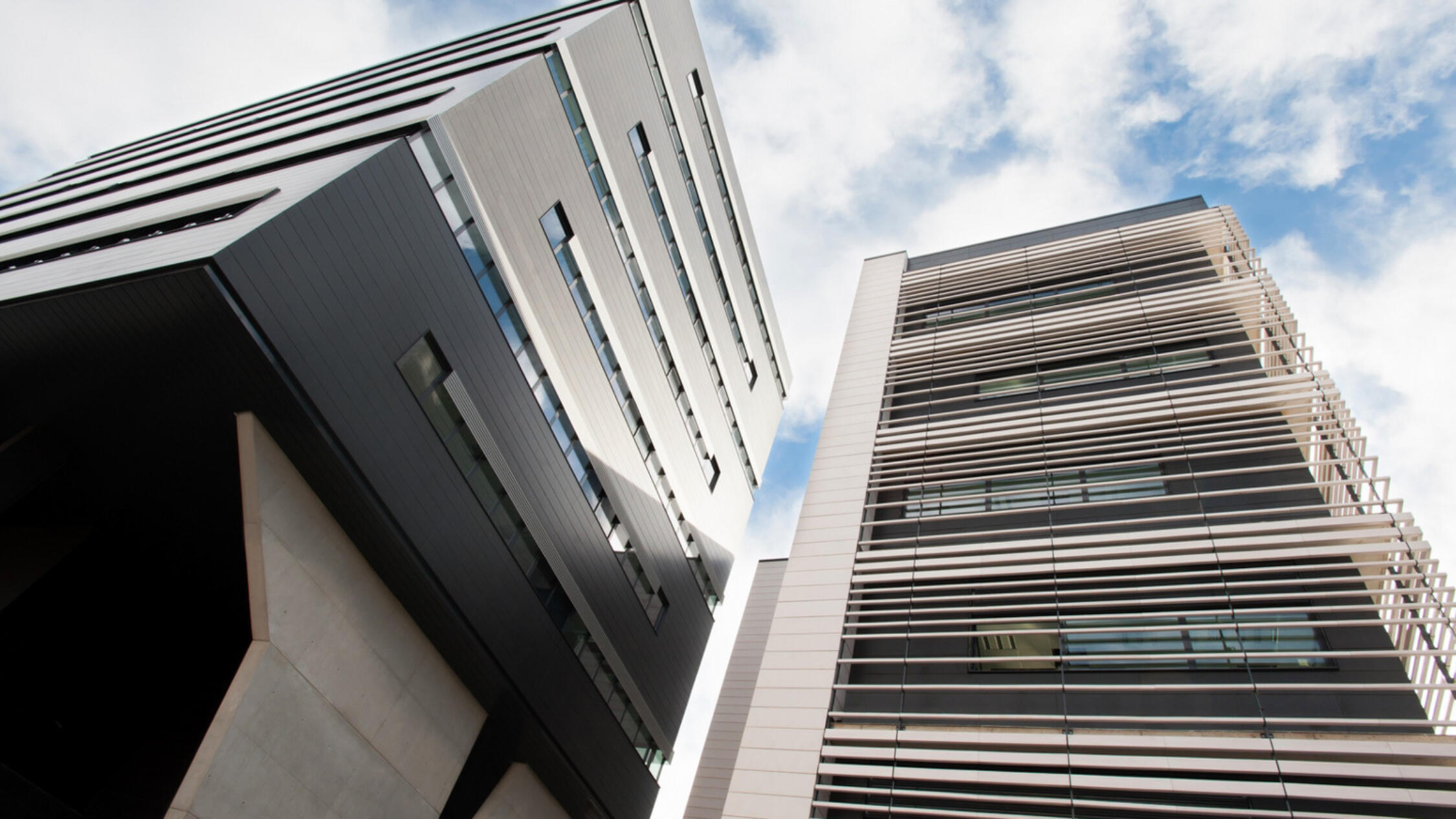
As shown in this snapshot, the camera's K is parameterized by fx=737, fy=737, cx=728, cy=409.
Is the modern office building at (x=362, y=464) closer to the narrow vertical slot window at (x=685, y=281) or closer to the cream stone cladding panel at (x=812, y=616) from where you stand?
the narrow vertical slot window at (x=685, y=281)

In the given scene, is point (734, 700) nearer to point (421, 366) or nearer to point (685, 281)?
point (685, 281)

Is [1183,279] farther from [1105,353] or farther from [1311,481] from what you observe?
[1311,481]

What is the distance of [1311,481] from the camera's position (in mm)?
12727

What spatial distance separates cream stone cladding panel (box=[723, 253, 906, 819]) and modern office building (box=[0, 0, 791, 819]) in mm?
7956

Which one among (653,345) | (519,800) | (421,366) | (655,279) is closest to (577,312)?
(653,345)

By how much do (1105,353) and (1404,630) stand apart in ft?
27.4

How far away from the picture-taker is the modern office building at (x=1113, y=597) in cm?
Answer: 929

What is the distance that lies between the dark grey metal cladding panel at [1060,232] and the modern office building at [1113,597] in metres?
4.50

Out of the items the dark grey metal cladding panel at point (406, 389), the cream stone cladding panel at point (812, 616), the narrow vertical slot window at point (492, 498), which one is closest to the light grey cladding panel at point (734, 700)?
the narrow vertical slot window at point (492, 498)

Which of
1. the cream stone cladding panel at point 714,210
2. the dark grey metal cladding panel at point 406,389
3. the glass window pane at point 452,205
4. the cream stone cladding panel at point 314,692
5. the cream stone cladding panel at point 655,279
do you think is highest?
the cream stone cladding panel at point 714,210

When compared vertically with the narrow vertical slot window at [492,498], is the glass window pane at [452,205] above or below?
above

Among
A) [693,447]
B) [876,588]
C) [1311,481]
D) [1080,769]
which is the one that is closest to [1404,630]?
[1311,481]

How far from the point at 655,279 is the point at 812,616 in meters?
17.2

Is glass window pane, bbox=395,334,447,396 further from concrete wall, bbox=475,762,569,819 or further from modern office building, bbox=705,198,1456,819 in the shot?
concrete wall, bbox=475,762,569,819
